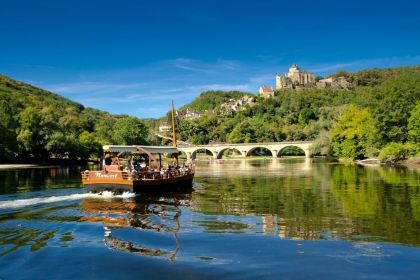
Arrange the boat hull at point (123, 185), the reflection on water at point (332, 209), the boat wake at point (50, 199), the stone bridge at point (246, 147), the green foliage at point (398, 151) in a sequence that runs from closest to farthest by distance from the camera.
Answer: the reflection on water at point (332, 209), the boat wake at point (50, 199), the boat hull at point (123, 185), the green foliage at point (398, 151), the stone bridge at point (246, 147)

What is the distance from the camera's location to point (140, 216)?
20.7m

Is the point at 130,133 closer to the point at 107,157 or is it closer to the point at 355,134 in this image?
the point at 355,134

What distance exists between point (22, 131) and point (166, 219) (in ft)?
255

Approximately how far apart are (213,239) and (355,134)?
67681 millimetres

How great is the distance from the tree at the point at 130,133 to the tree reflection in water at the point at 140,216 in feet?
328

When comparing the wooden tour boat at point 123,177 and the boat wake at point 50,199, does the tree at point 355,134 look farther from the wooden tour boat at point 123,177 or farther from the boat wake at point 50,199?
the boat wake at point 50,199

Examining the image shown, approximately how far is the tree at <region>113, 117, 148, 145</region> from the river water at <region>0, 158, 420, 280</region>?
102821 mm

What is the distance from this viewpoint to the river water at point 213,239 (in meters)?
11.6

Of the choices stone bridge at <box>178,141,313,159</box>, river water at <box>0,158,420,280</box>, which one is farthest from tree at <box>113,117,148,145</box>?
river water at <box>0,158,420,280</box>

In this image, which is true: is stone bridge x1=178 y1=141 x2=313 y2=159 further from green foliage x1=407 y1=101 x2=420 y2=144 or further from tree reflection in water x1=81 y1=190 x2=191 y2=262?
tree reflection in water x1=81 y1=190 x2=191 y2=262

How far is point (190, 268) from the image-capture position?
1172cm

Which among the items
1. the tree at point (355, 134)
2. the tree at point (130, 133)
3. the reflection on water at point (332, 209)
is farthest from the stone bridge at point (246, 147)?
the reflection on water at point (332, 209)

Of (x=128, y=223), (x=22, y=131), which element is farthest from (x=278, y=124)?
(x=128, y=223)

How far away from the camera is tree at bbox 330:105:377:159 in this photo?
74875mm
